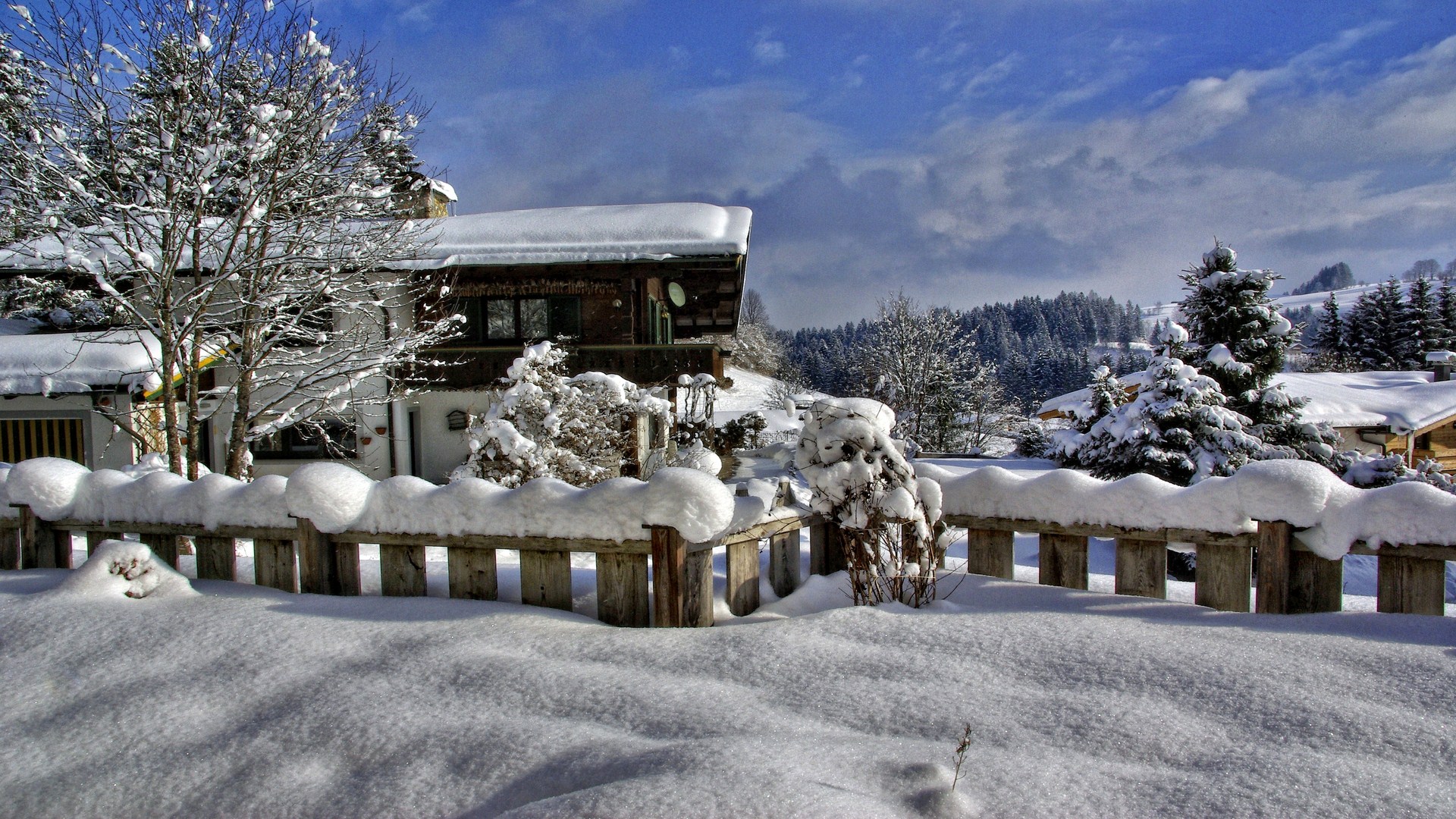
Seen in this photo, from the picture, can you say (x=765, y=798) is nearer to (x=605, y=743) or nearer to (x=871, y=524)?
(x=605, y=743)

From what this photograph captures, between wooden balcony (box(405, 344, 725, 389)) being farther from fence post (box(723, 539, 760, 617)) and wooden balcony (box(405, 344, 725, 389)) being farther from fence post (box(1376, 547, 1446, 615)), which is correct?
fence post (box(1376, 547, 1446, 615))

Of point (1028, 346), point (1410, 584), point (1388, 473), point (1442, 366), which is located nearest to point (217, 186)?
point (1410, 584)

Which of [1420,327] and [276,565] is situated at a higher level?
[1420,327]

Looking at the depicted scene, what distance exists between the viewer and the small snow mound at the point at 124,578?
12.3 ft

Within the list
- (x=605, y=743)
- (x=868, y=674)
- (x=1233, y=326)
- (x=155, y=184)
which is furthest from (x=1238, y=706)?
(x=1233, y=326)

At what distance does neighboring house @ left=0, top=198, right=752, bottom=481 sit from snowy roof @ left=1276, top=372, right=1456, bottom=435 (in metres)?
15.2

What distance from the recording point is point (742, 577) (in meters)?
3.95

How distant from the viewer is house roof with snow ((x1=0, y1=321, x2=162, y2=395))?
10250 mm

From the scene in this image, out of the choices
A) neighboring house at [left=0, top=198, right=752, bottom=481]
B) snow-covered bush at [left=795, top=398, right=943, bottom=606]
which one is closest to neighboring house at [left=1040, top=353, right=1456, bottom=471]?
neighboring house at [left=0, top=198, right=752, bottom=481]

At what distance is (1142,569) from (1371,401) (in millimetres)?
24750

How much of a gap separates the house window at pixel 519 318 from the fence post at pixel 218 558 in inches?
484

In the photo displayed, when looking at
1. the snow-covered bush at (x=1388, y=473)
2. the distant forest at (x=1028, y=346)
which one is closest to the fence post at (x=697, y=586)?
the snow-covered bush at (x=1388, y=473)

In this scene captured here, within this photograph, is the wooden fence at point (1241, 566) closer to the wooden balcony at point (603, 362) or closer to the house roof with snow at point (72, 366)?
the house roof with snow at point (72, 366)

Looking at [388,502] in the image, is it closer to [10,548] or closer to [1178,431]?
[10,548]
